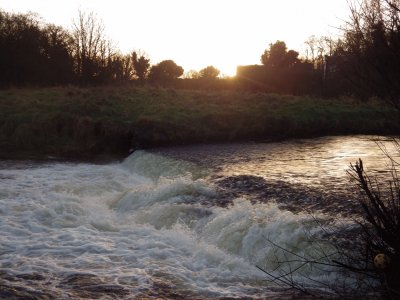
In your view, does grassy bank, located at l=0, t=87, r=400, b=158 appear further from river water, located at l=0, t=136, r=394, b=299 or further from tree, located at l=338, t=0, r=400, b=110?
tree, located at l=338, t=0, r=400, b=110

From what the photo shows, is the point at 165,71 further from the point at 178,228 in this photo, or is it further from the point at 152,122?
the point at 178,228

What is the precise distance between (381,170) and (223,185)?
3.55m

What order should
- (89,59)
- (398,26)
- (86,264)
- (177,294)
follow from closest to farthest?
(398,26)
(177,294)
(86,264)
(89,59)

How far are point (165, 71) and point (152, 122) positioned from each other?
27.3m

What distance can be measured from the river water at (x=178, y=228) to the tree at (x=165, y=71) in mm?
32160

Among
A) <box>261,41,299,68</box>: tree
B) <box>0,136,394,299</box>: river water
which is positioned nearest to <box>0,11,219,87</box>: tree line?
<box>261,41,299,68</box>: tree

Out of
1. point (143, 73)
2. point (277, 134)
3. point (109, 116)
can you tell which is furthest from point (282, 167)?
point (143, 73)

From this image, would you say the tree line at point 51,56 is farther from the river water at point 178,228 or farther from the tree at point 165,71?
the river water at point 178,228

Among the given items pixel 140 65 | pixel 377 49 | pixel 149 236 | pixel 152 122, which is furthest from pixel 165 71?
pixel 377 49

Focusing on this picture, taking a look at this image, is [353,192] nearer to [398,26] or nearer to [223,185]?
[223,185]

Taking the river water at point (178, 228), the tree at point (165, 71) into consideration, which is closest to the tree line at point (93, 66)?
the tree at point (165, 71)

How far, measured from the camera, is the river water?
5.82 metres

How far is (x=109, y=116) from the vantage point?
21953mm

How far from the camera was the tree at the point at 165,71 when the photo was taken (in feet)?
149
